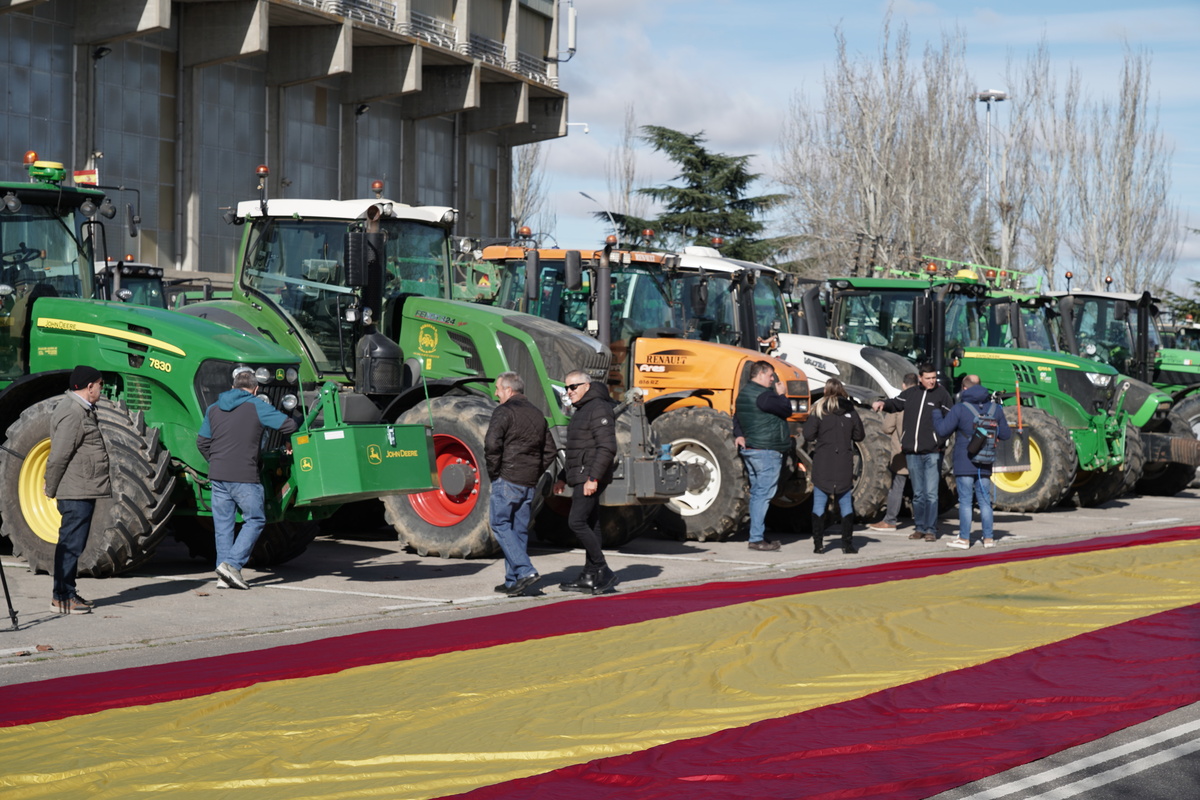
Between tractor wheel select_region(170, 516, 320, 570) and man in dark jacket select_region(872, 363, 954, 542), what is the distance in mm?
6336

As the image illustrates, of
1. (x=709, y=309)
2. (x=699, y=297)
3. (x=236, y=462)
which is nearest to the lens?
(x=236, y=462)

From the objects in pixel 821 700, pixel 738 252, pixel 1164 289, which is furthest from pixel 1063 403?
pixel 1164 289

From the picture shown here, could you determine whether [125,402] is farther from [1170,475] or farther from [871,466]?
[1170,475]

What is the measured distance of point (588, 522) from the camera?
1116 centimetres

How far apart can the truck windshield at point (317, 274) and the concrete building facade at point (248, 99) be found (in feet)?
30.1

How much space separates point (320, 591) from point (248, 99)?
20.3 meters

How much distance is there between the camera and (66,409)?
9898 mm

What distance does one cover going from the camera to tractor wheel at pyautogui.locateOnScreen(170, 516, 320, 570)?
A: 40.3 feet

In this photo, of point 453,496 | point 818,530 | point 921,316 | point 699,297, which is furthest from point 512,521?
point 921,316

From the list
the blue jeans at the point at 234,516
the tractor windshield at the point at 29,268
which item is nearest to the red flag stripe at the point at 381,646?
the blue jeans at the point at 234,516

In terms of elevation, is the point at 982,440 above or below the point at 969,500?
above

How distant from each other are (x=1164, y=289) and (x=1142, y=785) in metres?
43.7

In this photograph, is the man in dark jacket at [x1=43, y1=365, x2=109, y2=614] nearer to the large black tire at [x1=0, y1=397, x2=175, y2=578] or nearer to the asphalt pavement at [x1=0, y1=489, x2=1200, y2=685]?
the asphalt pavement at [x1=0, y1=489, x2=1200, y2=685]

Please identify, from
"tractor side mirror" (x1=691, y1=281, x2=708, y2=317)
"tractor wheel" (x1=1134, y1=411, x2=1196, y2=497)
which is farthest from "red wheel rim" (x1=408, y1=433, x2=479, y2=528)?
"tractor wheel" (x1=1134, y1=411, x2=1196, y2=497)
